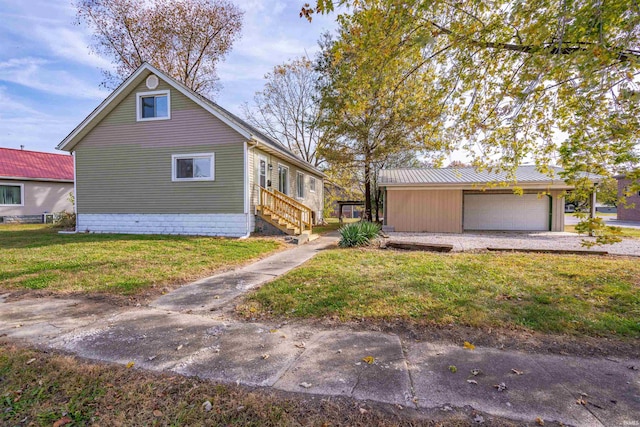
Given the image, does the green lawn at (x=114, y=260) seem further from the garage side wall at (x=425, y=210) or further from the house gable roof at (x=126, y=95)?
the garage side wall at (x=425, y=210)

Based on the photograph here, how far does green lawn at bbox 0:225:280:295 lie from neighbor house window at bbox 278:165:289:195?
5.12 meters

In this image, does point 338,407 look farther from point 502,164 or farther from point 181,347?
point 502,164

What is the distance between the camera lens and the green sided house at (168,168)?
37.9ft

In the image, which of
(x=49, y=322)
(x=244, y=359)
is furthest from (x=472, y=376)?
(x=49, y=322)

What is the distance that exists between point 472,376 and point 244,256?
20.9 feet

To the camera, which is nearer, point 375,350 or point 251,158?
point 375,350

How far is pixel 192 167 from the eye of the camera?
475 inches

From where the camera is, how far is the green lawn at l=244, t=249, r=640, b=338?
12.6ft

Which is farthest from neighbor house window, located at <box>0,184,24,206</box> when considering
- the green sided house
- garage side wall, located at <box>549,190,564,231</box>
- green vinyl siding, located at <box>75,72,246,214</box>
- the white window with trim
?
garage side wall, located at <box>549,190,564,231</box>

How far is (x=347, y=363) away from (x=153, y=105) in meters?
12.9

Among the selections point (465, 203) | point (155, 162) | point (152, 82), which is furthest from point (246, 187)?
point (465, 203)

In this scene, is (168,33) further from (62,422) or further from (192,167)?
(62,422)

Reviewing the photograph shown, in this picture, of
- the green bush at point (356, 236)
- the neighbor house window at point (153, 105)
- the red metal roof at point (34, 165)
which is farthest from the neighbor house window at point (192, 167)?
the red metal roof at point (34, 165)

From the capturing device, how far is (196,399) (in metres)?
2.32
